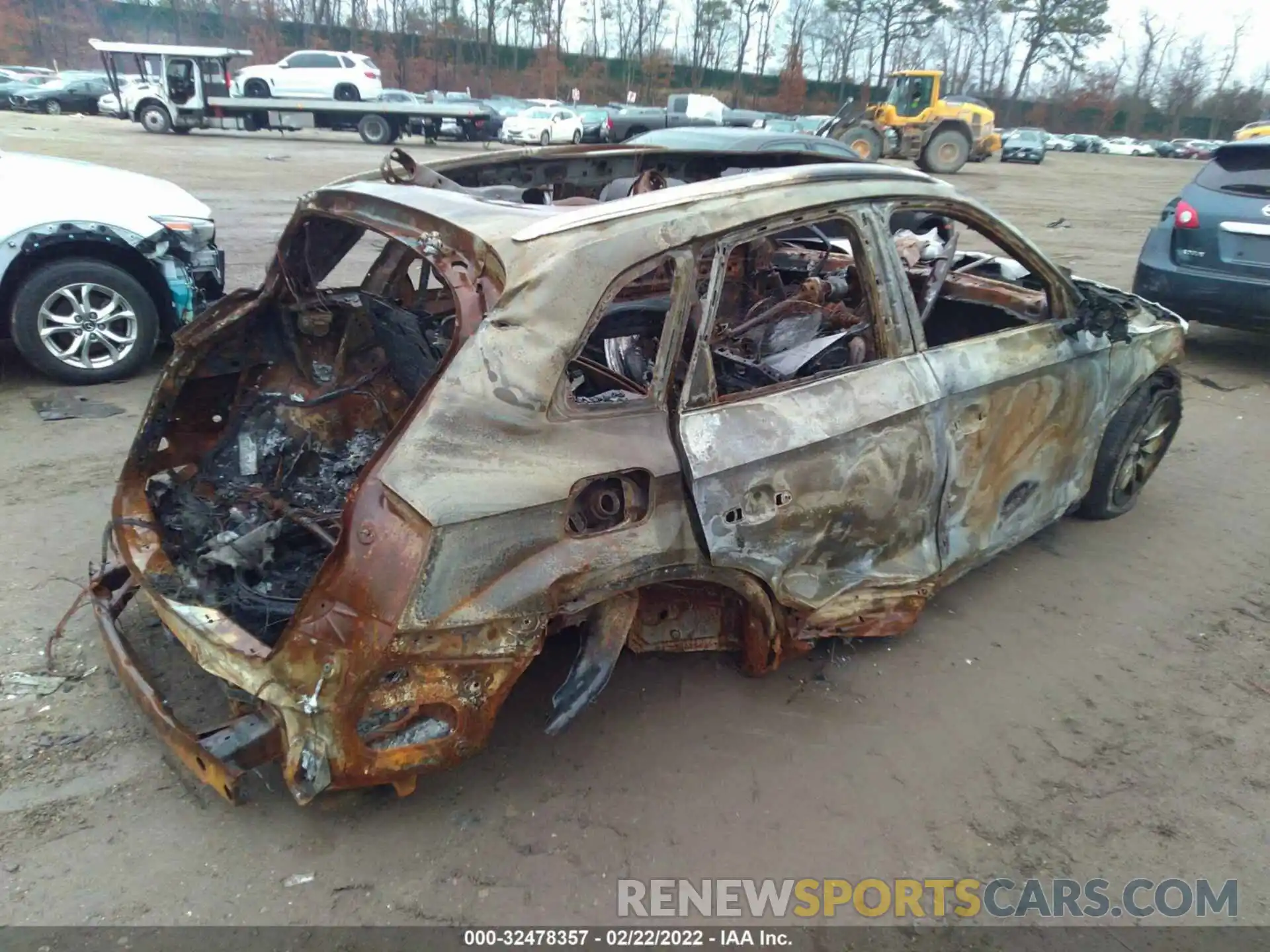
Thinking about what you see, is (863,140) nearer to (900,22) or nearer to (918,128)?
(918,128)

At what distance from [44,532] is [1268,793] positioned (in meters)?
4.86

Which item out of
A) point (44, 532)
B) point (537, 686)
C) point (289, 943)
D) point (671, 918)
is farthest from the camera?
point (44, 532)

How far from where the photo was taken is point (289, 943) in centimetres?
210

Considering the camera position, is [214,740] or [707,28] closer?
[214,740]

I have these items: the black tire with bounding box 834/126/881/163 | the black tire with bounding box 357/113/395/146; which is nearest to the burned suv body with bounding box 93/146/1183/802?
the black tire with bounding box 834/126/881/163

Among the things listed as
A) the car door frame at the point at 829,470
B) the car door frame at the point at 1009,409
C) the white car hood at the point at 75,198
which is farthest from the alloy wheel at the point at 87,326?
the car door frame at the point at 1009,409

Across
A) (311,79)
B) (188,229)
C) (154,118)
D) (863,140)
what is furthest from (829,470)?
(311,79)

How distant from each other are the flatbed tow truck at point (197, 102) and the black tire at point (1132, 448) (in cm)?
2656

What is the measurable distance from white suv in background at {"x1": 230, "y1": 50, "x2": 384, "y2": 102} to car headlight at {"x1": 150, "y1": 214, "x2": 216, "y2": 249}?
26.4m

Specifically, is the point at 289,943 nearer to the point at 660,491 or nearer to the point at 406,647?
the point at 406,647

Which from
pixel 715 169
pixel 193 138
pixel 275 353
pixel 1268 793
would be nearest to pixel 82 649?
pixel 275 353

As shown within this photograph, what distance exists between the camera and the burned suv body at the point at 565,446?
86.1 inches

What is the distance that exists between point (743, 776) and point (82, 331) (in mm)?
5213

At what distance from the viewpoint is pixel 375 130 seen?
27.3 metres
